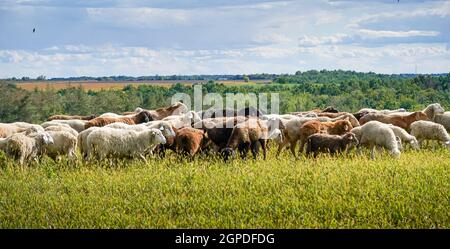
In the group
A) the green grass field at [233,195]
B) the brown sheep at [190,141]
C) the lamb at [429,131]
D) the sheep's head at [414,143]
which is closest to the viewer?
the green grass field at [233,195]

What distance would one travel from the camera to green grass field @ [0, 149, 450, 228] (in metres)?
11.2

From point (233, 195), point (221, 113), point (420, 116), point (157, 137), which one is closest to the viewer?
point (233, 195)

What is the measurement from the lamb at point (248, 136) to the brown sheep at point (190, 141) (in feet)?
3.08

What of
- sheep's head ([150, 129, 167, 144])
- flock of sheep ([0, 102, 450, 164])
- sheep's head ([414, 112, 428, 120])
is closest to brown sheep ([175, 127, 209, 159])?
flock of sheep ([0, 102, 450, 164])

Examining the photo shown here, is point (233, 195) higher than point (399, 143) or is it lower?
lower

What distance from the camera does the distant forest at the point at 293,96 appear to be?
2630 inches

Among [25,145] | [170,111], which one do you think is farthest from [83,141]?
[170,111]

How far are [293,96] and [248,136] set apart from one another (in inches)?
2934

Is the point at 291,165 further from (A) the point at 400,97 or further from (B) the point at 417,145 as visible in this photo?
(A) the point at 400,97

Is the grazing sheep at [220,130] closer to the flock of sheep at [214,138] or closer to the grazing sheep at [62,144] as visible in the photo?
the flock of sheep at [214,138]

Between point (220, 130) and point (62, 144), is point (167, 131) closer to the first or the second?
point (220, 130)

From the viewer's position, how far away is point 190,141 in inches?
704

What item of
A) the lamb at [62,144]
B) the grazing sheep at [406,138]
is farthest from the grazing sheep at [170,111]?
the grazing sheep at [406,138]
